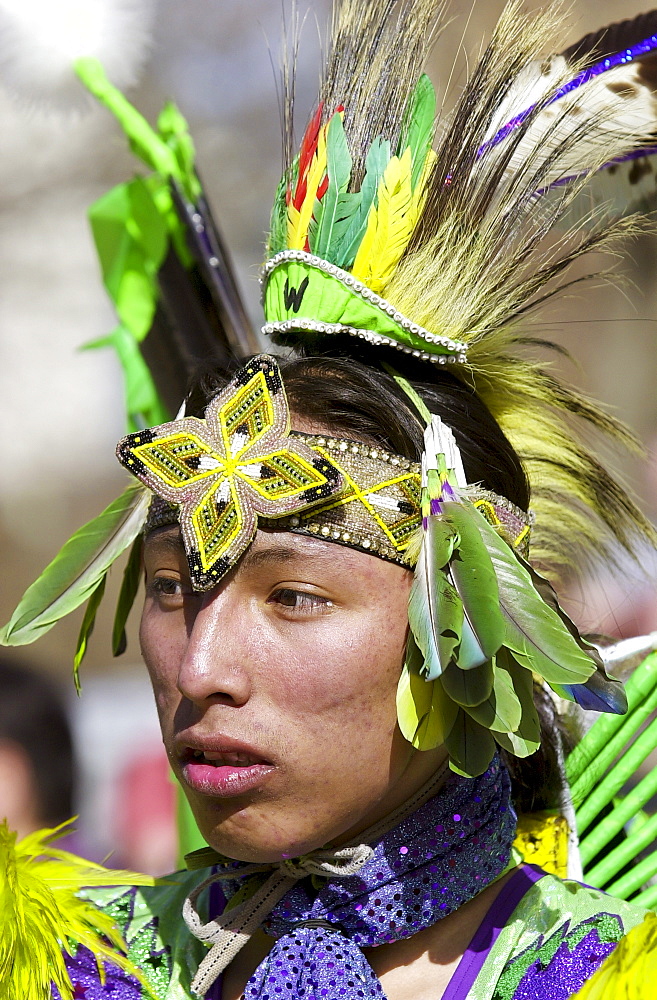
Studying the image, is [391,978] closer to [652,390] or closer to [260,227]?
[652,390]

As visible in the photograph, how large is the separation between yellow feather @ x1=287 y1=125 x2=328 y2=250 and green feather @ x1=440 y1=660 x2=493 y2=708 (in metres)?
0.75

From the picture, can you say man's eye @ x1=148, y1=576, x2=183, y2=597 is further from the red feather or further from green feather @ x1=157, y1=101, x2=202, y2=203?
green feather @ x1=157, y1=101, x2=202, y2=203

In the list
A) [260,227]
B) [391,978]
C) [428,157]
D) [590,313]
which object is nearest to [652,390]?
[590,313]

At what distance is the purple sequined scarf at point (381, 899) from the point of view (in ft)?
5.07

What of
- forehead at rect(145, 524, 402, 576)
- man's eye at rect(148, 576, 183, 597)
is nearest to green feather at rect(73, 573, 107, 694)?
man's eye at rect(148, 576, 183, 597)

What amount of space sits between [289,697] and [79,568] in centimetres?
60

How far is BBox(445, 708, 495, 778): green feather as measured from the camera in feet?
4.89

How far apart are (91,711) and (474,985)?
4003 mm

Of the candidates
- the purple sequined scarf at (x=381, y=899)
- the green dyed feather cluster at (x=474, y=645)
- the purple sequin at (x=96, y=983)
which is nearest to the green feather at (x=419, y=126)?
the green dyed feather cluster at (x=474, y=645)

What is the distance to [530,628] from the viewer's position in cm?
149

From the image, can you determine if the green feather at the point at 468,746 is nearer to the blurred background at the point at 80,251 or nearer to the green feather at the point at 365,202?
the green feather at the point at 365,202

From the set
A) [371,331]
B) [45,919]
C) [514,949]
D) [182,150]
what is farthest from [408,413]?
[182,150]

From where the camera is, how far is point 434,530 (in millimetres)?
1513

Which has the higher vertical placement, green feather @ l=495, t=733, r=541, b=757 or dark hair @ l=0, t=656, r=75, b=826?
green feather @ l=495, t=733, r=541, b=757
